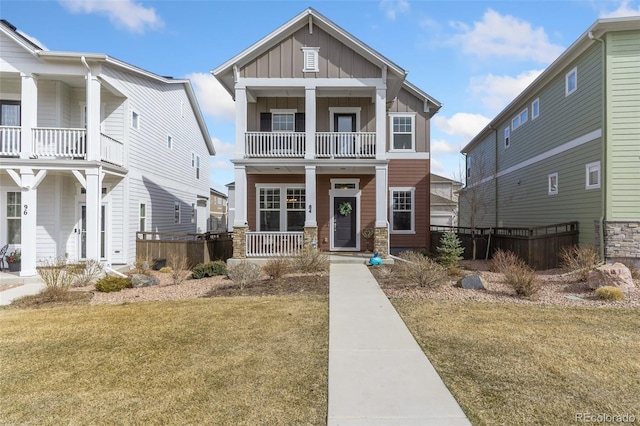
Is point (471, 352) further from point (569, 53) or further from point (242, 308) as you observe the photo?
point (569, 53)

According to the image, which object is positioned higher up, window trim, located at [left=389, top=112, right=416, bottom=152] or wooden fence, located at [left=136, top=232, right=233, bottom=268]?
window trim, located at [left=389, top=112, right=416, bottom=152]

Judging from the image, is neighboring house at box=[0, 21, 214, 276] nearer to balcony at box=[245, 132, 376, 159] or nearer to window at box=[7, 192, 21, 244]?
window at box=[7, 192, 21, 244]

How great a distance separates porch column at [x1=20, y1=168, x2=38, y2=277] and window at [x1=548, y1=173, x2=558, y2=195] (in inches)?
728

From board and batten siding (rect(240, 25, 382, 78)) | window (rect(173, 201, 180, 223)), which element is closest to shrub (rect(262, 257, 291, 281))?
board and batten siding (rect(240, 25, 382, 78))

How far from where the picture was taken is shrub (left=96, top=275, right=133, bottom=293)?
344 inches

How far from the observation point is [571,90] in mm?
12344

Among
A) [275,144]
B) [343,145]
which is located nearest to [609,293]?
[343,145]

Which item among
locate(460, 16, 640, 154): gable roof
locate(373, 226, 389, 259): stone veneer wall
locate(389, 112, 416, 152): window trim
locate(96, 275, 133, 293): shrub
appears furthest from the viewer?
locate(389, 112, 416, 152): window trim

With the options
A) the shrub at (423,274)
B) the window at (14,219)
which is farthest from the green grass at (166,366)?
the window at (14,219)

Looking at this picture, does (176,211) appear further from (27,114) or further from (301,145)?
(301,145)

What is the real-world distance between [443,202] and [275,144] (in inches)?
903

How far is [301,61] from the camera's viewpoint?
12977 millimetres

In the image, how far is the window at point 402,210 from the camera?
15.5m
